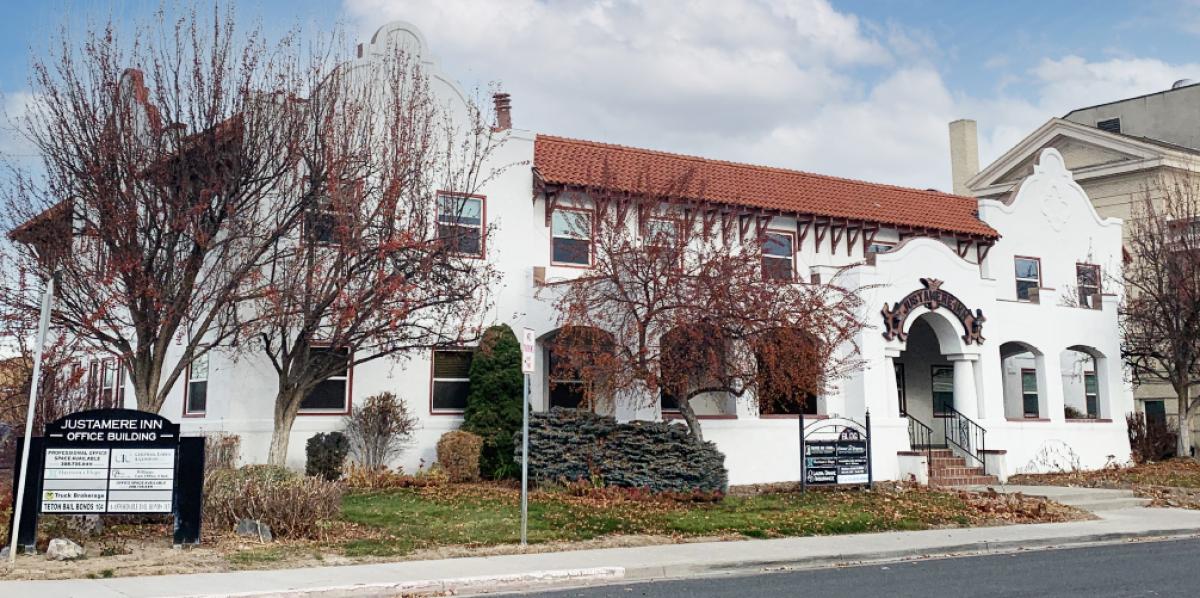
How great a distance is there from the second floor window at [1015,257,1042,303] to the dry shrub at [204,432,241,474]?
21.8m

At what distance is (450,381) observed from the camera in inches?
920

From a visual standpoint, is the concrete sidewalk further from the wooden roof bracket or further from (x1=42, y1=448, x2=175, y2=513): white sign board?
the wooden roof bracket

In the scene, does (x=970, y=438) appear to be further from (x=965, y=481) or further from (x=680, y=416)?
(x=680, y=416)

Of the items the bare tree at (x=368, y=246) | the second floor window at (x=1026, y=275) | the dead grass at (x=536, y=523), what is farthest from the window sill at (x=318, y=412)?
the second floor window at (x=1026, y=275)

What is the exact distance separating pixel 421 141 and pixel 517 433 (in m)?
6.38

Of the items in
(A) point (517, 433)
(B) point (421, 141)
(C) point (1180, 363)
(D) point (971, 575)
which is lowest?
(D) point (971, 575)

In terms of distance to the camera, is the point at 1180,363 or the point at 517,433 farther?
the point at 1180,363

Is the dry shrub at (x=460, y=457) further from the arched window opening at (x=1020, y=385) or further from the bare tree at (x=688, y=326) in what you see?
the arched window opening at (x=1020, y=385)

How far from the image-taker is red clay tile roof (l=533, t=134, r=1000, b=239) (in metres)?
24.9

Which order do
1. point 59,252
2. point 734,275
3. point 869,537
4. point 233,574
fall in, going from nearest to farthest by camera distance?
point 233,574, point 869,537, point 59,252, point 734,275

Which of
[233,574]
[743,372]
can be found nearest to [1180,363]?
[743,372]

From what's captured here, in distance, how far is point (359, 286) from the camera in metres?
19.6

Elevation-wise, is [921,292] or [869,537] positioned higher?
[921,292]

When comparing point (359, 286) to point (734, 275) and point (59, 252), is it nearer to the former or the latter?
point (59, 252)
